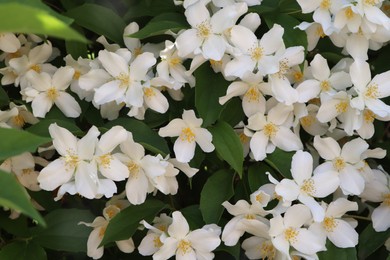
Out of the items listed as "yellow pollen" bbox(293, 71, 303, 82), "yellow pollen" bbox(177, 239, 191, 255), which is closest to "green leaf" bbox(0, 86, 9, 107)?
"yellow pollen" bbox(177, 239, 191, 255)

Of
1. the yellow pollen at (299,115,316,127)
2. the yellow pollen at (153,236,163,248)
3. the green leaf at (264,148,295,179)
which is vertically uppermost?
the yellow pollen at (299,115,316,127)

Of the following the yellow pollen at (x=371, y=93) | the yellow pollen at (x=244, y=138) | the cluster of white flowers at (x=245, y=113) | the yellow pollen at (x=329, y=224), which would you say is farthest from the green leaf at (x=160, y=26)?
the yellow pollen at (x=329, y=224)

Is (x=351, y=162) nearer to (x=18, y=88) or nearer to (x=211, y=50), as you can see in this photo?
(x=211, y=50)

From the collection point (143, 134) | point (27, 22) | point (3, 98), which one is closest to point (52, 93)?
point (3, 98)

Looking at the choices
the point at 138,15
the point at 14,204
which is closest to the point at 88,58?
the point at 138,15

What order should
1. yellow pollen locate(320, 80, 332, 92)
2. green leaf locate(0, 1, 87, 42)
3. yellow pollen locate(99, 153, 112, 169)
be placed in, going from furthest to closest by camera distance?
yellow pollen locate(320, 80, 332, 92) < yellow pollen locate(99, 153, 112, 169) < green leaf locate(0, 1, 87, 42)

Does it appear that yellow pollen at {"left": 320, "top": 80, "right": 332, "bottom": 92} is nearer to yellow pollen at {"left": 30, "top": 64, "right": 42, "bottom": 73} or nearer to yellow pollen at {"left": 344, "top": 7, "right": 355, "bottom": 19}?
yellow pollen at {"left": 344, "top": 7, "right": 355, "bottom": 19}

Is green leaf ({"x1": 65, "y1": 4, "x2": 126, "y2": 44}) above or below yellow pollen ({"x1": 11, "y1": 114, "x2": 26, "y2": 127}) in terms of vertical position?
above
